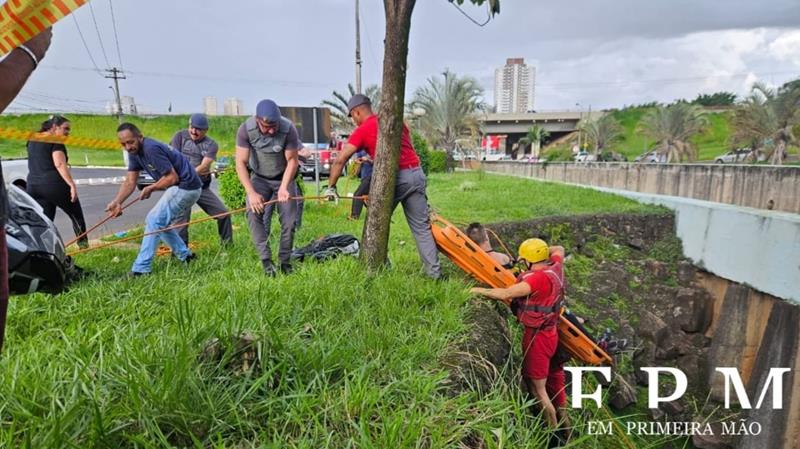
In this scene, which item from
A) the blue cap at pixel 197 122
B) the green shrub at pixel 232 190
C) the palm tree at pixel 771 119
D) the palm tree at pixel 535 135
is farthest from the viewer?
the palm tree at pixel 535 135

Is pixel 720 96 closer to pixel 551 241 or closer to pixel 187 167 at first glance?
pixel 551 241

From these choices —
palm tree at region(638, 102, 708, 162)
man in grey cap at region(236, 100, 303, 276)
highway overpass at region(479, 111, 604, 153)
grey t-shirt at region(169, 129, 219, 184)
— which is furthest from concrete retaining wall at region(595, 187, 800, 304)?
highway overpass at region(479, 111, 604, 153)

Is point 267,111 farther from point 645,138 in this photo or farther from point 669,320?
point 645,138

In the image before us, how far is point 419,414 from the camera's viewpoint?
189cm

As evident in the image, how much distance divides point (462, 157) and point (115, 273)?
30127mm

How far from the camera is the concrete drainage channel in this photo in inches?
243

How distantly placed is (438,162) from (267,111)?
24.3 meters

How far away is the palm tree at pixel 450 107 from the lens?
31.3m

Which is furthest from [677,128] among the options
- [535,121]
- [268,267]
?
[268,267]

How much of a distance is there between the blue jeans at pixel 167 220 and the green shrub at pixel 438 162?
2338 cm

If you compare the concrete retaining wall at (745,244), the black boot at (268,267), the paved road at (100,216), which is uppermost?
the black boot at (268,267)

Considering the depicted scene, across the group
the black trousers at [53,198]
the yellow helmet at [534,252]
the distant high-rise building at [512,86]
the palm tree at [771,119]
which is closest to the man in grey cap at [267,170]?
the yellow helmet at [534,252]

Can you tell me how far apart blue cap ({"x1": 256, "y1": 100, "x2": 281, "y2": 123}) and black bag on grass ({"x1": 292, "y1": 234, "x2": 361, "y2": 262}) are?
56.8 inches

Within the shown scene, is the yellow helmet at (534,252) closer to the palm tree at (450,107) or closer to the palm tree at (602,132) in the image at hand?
the palm tree at (450,107)
